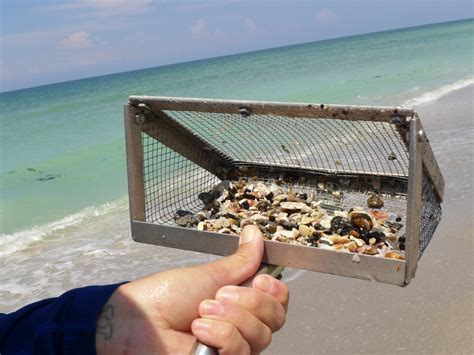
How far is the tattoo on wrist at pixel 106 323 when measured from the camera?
54.7 inches

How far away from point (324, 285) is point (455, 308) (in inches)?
40.8

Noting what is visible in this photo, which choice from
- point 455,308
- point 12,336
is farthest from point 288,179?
point 12,336

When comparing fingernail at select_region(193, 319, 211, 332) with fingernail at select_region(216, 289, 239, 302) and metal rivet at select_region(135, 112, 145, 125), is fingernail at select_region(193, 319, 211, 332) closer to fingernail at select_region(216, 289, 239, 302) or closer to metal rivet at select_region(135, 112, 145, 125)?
fingernail at select_region(216, 289, 239, 302)

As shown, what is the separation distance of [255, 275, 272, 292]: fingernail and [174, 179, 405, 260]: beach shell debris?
68cm

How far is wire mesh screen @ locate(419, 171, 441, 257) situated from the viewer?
2361 mm

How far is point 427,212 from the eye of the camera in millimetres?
2531

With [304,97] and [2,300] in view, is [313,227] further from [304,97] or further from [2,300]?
[304,97]

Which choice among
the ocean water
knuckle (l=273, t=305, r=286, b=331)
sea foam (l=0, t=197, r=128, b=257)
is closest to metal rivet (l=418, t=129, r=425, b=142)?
knuckle (l=273, t=305, r=286, b=331)

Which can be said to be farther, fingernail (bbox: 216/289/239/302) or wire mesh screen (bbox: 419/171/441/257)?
wire mesh screen (bbox: 419/171/441/257)

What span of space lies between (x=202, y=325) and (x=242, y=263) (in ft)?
1.37

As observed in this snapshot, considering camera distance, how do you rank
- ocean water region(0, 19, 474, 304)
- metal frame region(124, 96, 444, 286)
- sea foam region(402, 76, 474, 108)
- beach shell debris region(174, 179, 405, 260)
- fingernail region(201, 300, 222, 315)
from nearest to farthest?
fingernail region(201, 300, 222, 315) < metal frame region(124, 96, 444, 286) < beach shell debris region(174, 179, 405, 260) < ocean water region(0, 19, 474, 304) < sea foam region(402, 76, 474, 108)

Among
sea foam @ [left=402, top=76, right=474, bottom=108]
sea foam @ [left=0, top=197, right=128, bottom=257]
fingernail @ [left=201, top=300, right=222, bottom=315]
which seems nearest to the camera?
fingernail @ [left=201, top=300, right=222, bottom=315]

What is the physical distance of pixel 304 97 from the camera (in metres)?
19.8

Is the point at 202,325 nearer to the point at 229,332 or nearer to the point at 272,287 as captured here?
the point at 229,332
